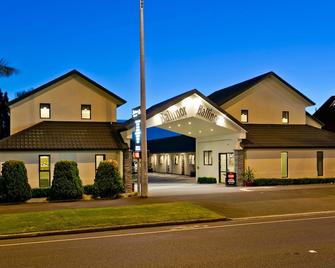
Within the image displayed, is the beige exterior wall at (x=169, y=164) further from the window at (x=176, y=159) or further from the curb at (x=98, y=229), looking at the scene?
the curb at (x=98, y=229)

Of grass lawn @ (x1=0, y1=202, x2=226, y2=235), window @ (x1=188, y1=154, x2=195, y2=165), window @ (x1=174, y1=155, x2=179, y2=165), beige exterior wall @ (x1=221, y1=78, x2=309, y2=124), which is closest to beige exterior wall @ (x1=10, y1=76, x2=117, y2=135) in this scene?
beige exterior wall @ (x1=221, y1=78, x2=309, y2=124)

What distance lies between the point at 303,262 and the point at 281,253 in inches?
31.6

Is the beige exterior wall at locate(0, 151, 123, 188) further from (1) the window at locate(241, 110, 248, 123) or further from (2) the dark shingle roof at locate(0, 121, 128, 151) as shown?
(1) the window at locate(241, 110, 248, 123)

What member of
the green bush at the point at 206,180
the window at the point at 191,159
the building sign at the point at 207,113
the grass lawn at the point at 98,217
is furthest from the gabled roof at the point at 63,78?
the window at the point at 191,159

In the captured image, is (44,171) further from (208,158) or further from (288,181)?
(288,181)

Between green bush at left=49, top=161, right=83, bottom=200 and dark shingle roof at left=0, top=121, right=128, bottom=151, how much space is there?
3.92 m

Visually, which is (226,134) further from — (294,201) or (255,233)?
(255,233)

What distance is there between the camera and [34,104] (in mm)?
26625

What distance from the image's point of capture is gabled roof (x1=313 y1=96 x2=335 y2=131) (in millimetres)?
40875

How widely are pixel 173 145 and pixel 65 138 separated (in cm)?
2227

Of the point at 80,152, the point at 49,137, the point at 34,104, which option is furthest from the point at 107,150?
the point at 34,104

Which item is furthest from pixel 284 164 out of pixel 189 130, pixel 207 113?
pixel 189 130

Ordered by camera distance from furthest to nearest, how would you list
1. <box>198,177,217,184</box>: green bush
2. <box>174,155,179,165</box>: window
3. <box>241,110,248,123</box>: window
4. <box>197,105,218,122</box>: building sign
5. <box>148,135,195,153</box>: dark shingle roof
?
<box>174,155,179,165</box>: window, <box>148,135,195,153</box>: dark shingle roof, <box>198,177,217,184</box>: green bush, <box>241,110,248,123</box>: window, <box>197,105,218,122</box>: building sign

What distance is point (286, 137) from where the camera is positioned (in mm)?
29312
